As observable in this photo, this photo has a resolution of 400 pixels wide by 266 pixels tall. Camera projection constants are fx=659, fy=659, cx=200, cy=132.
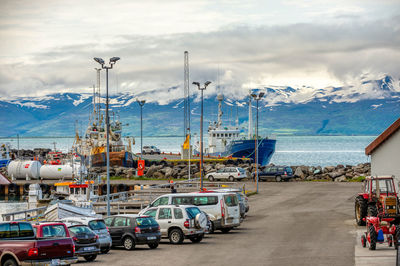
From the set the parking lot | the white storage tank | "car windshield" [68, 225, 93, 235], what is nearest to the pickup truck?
"car windshield" [68, 225, 93, 235]

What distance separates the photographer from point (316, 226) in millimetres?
33750

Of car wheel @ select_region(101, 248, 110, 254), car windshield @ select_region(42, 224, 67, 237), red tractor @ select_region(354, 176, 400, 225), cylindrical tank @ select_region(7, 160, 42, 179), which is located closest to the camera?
car windshield @ select_region(42, 224, 67, 237)

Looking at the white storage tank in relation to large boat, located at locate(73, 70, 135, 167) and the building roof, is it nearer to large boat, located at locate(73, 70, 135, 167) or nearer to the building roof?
large boat, located at locate(73, 70, 135, 167)

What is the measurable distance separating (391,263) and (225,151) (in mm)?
89962

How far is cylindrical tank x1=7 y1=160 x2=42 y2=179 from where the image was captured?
90.5 metres

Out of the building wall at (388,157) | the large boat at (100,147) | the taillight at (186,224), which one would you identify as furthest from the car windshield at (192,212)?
the large boat at (100,147)

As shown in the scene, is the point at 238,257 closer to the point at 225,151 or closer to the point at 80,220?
the point at 80,220

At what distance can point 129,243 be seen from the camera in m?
26.3

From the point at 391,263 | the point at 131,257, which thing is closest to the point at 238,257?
the point at 131,257

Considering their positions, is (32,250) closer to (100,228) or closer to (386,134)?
(100,228)

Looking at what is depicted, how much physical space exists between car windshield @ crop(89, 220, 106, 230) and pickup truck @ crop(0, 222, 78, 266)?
479cm

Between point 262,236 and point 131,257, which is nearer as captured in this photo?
point 131,257

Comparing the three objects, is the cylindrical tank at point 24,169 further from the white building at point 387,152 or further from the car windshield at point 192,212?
the car windshield at point 192,212

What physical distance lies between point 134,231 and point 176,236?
2608 millimetres
